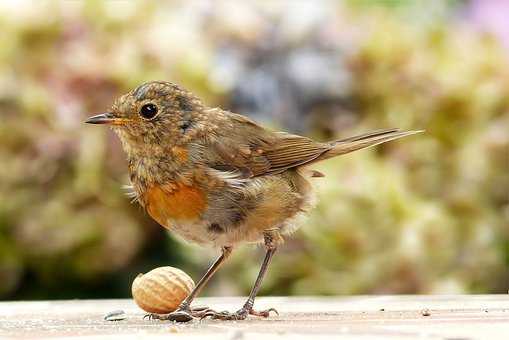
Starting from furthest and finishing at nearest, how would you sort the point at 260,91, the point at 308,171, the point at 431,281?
the point at 260,91
the point at 431,281
the point at 308,171

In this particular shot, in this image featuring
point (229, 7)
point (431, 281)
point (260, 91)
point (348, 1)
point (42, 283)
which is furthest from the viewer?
point (348, 1)

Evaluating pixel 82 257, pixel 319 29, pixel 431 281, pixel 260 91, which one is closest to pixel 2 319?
pixel 82 257

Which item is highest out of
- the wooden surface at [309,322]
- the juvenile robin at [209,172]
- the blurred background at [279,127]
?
the blurred background at [279,127]

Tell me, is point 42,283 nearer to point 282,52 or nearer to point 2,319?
point 282,52

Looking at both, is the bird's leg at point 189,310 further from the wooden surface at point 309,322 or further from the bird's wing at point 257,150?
the bird's wing at point 257,150

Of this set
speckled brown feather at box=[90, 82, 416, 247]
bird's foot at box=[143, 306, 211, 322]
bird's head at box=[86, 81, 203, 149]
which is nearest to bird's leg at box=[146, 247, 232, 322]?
bird's foot at box=[143, 306, 211, 322]

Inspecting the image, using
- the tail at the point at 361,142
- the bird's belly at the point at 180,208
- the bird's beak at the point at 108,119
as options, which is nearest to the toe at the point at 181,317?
the bird's belly at the point at 180,208

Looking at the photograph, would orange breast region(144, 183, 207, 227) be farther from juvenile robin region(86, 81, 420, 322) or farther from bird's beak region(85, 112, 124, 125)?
bird's beak region(85, 112, 124, 125)
